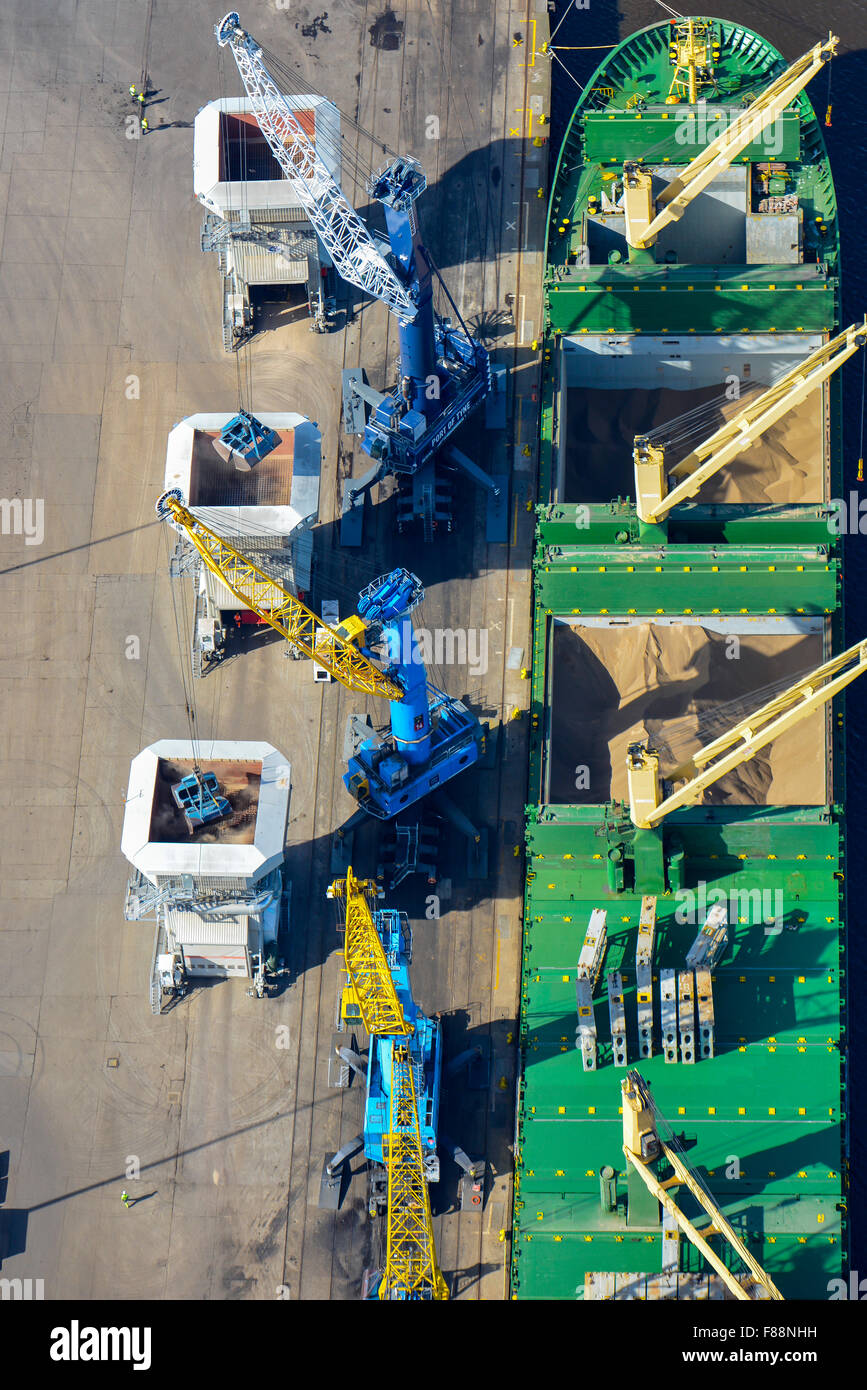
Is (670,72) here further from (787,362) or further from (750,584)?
(750,584)

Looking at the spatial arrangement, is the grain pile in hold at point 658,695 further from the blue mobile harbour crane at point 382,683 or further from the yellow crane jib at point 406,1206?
the yellow crane jib at point 406,1206

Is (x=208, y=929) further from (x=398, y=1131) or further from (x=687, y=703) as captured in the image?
(x=687, y=703)

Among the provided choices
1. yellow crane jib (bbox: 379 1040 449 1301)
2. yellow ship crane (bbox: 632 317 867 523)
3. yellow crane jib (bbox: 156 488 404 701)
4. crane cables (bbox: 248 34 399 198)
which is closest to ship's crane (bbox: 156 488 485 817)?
yellow crane jib (bbox: 156 488 404 701)

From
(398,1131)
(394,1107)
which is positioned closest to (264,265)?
(394,1107)

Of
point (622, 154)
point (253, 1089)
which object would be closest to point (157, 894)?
point (253, 1089)

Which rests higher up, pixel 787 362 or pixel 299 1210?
pixel 787 362

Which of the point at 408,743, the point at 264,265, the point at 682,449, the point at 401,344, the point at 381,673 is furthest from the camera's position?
the point at 264,265

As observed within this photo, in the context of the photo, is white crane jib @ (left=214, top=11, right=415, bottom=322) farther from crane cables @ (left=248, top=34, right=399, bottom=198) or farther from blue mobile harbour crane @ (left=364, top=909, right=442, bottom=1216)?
blue mobile harbour crane @ (left=364, top=909, right=442, bottom=1216)
